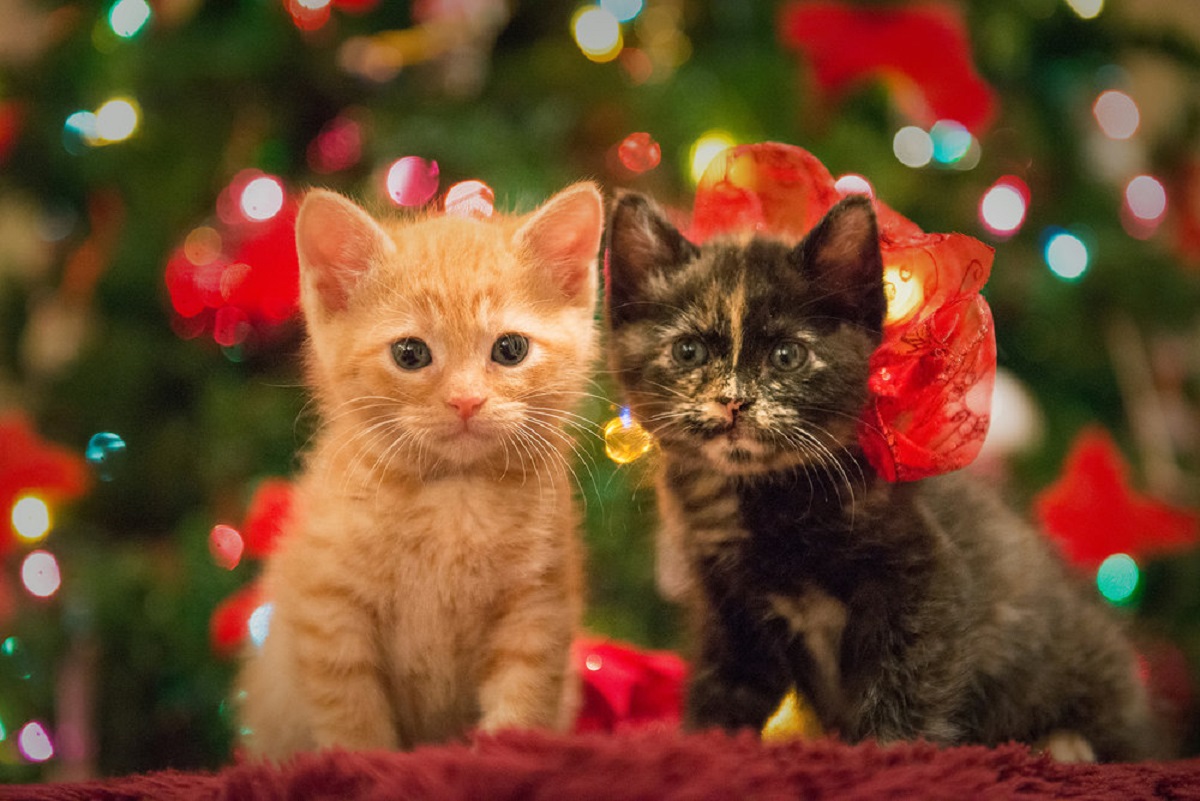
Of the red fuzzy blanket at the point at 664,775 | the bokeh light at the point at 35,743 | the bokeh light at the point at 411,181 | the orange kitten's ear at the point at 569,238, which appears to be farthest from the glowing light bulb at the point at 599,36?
the bokeh light at the point at 35,743

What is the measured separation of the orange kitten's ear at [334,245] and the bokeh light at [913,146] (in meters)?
0.90

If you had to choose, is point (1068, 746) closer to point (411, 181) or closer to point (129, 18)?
point (411, 181)

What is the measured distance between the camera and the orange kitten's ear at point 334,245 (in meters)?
0.93

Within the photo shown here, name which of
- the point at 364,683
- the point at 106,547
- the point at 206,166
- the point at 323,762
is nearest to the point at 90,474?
the point at 106,547

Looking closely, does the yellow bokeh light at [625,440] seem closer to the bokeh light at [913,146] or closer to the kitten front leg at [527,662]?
the kitten front leg at [527,662]

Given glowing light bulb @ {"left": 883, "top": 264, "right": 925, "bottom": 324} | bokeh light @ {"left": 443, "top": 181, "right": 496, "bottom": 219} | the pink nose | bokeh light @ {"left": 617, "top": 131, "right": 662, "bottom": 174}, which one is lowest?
the pink nose

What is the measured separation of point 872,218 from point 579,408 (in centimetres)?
35

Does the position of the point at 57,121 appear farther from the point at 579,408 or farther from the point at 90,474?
the point at 579,408

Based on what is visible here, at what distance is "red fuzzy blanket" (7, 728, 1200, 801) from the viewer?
24.1 inches

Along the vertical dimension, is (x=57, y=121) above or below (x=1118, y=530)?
above

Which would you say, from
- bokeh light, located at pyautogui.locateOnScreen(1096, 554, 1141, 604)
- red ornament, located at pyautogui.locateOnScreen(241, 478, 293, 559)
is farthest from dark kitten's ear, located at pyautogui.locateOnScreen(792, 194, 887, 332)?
bokeh light, located at pyautogui.locateOnScreen(1096, 554, 1141, 604)

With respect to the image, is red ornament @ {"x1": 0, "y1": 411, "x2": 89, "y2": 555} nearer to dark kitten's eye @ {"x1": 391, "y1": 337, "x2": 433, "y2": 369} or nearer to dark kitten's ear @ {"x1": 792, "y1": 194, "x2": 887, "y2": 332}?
dark kitten's eye @ {"x1": 391, "y1": 337, "x2": 433, "y2": 369}

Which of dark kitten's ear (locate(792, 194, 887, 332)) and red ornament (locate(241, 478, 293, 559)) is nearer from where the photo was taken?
dark kitten's ear (locate(792, 194, 887, 332))

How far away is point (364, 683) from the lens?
34.8 inches
